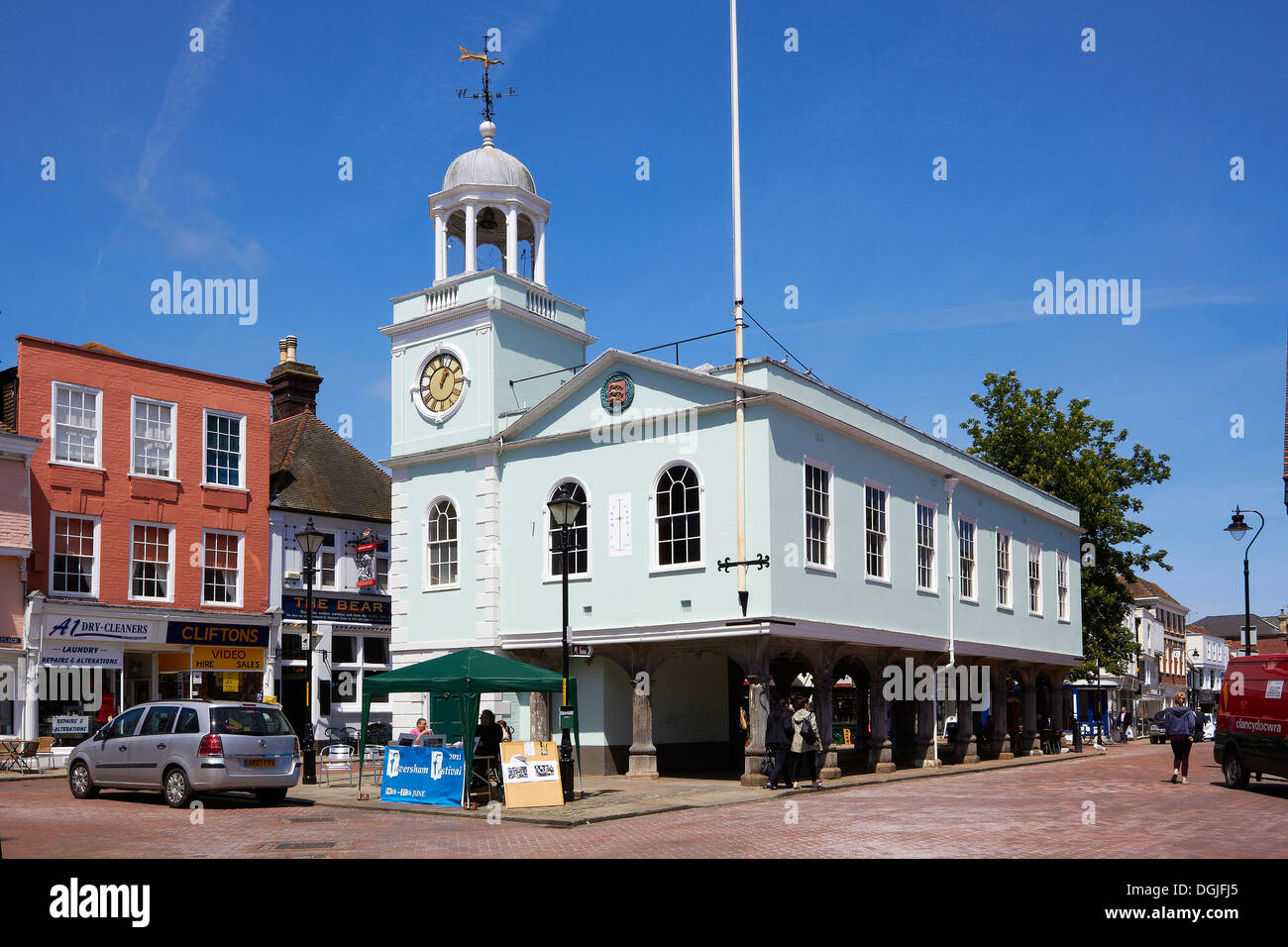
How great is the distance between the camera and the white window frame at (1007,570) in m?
35.6

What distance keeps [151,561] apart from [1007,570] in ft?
79.5

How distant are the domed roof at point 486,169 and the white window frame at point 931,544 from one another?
12835 mm

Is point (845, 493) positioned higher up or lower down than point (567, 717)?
higher up

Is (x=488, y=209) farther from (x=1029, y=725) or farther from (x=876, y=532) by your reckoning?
(x=1029, y=725)

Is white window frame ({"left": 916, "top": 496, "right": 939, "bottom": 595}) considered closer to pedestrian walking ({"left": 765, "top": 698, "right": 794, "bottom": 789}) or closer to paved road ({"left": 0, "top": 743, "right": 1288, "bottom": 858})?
paved road ({"left": 0, "top": 743, "right": 1288, "bottom": 858})

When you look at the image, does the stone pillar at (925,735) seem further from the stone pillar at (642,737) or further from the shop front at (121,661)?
the shop front at (121,661)

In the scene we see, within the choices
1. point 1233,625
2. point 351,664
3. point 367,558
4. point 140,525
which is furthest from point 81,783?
point 1233,625

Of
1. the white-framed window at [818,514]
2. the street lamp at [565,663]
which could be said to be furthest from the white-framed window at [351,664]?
the street lamp at [565,663]

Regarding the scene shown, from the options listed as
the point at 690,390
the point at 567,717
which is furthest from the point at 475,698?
the point at 690,390

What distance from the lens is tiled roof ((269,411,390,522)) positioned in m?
38.1
